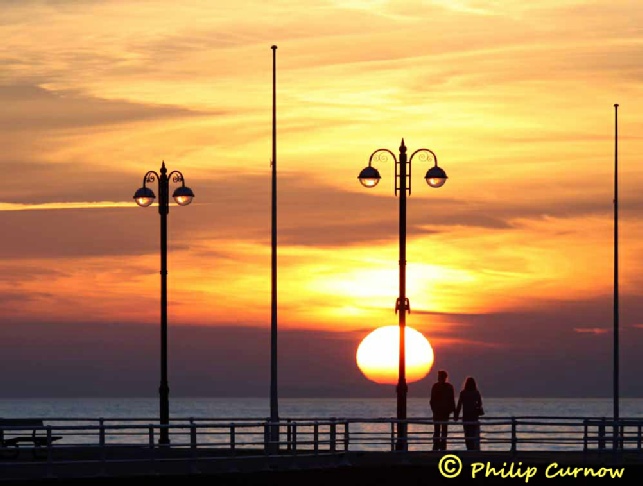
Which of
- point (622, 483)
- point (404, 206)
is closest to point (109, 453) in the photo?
point (404, 206)

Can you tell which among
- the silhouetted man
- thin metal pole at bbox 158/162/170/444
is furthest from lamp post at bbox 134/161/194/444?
the silhouetted man

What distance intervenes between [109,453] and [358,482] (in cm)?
1332

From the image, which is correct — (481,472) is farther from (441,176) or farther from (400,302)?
(441,176)

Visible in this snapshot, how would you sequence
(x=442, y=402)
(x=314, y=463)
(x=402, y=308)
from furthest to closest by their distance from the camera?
1. (x=442, y=402)
2. (x=402, y=308)
3. (x=314, y=463)

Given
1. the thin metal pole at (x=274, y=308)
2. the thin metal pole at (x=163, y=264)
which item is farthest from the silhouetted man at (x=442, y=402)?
the thin metal pole at (x=163, y=264)

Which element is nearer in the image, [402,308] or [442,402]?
[402,308]

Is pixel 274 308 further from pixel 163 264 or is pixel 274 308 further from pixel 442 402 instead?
pixel 442 402

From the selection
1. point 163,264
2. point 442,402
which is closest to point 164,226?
point 163,264

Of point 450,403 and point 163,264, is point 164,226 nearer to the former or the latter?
point 163,264

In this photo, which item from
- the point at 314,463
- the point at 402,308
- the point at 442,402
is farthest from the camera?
the point at 442,402

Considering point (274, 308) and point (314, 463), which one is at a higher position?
point (274, 308)

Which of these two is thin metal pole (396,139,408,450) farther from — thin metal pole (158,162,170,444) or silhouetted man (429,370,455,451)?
thin metal pole (158,162,170,444)

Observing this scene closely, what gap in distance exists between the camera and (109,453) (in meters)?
42.8

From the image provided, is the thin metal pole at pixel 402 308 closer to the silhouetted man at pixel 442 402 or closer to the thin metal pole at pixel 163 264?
the silhouetted man at pixel 442 402
